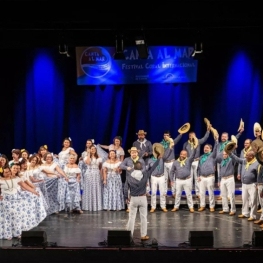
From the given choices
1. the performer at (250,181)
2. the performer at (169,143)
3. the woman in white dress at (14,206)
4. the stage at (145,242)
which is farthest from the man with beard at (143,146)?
the woman in white dress at (14,206)

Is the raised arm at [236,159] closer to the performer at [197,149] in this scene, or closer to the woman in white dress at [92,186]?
the performer at [197,149]

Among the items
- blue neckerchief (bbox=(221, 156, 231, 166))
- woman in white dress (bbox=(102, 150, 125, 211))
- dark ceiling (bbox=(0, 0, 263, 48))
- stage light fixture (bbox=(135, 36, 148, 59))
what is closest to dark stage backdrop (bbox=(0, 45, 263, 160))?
woman in white dress (bbox=(102, 150, 125, 211))

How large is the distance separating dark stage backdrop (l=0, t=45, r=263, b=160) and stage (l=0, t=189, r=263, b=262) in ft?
9.72

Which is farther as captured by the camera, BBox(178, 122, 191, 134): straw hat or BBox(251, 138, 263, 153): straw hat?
BBox(178, 122, 191, 134): straw hat

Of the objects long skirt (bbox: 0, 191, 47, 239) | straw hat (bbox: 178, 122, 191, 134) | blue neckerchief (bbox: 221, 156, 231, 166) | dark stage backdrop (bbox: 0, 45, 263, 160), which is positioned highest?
dark stage backdrop (bbox: 0, 45, 263, 160)

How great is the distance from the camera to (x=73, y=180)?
45.6 feet

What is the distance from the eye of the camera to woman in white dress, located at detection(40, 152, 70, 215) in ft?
44.5

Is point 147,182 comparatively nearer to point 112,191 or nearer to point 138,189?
point 112,191

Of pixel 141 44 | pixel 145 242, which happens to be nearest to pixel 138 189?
pixel 145 242

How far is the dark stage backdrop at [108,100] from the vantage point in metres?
16.8

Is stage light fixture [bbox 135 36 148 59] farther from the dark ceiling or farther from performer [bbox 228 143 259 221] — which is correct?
performer [bbox 228 143 259 221]

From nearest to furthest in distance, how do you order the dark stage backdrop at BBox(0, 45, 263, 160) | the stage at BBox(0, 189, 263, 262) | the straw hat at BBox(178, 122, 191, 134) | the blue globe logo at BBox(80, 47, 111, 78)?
the stage at BBox(0, 189, 263, 262), the straw hat at BBox(178, 122, 191, 134), the blue globe logo at BBox(80, 47, 111, 78), the dark stage backdrop at BBox(0, 45, 263, 160)

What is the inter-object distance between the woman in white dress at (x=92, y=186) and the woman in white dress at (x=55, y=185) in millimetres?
548
